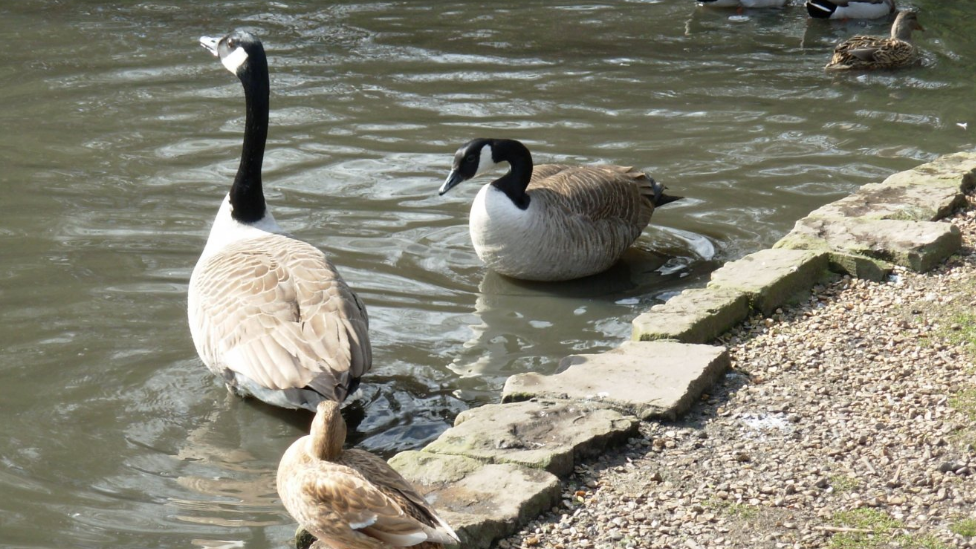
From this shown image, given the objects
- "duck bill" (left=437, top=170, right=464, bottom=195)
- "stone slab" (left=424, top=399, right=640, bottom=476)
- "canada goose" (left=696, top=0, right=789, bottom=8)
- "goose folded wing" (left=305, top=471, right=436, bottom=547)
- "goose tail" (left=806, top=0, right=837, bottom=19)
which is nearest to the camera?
"goose folded wing" (left=305, top=471, right=436, bottom=547)

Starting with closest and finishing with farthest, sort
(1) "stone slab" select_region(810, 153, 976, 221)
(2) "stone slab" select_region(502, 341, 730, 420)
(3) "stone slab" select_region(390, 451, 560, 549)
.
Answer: (3) "stone slab" select_region(390, 451, 560, 549), (2) "stone slab" select_region(502, 341, 730, 420), (1) "stone slab" select_region(810, 153, 976, 221)

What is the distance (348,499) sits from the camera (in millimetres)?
3578

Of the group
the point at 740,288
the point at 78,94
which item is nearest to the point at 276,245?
the point at 740,288

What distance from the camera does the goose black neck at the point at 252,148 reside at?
22.1 ft

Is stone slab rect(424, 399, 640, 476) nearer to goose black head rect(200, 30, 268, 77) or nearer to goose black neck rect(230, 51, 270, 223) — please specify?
goose black neck rect(230, 51, 270, 223)

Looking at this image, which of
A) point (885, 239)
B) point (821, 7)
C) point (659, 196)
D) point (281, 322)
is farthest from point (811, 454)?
point (821, 7)

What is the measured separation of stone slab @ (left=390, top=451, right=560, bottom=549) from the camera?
13.1 feet

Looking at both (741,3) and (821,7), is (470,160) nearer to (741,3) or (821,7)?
(821,7)

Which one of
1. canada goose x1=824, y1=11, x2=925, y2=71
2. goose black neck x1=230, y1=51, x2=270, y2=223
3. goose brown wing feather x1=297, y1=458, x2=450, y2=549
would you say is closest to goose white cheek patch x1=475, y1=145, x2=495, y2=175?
goose black neck x1=230, y1=51, x2=270, y2=223

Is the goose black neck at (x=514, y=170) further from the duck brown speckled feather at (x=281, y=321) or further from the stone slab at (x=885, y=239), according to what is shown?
the duck brown speckled feather at (x=281, y=321)

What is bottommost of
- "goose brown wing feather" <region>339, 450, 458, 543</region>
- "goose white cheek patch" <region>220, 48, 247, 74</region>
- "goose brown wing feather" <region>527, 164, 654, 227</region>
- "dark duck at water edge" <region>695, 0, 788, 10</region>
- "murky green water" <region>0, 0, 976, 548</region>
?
"murky green water" <region>0, 0, 976, 548</region>

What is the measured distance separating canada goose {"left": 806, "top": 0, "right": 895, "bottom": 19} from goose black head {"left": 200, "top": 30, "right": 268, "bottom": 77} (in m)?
11.1

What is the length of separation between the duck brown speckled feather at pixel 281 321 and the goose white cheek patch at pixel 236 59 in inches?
55.9

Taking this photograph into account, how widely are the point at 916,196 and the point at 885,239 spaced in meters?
1.17
